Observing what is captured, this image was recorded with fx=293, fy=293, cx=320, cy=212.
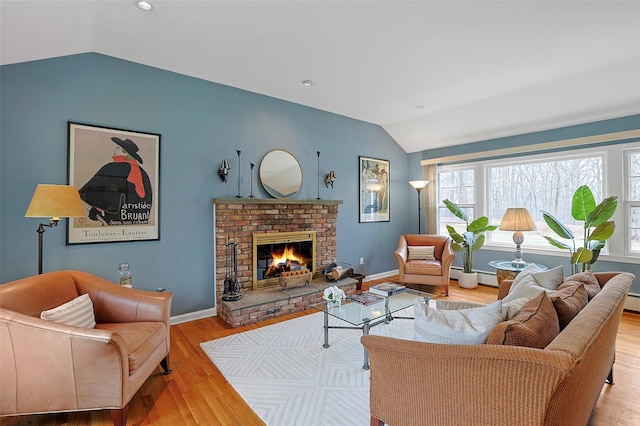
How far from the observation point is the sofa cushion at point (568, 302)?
5.14 feet

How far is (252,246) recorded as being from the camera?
394 centimetres

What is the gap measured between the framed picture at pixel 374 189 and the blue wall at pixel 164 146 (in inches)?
12.7

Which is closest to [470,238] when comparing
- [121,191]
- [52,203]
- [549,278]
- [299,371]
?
[549,278]

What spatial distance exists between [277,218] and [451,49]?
9.40 feet

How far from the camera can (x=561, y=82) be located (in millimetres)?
3650

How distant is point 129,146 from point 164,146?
34 cm

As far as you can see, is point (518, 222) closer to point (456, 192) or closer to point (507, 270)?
point (507, 270)

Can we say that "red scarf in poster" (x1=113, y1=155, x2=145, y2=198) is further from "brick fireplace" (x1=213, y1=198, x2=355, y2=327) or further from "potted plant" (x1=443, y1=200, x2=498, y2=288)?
"potted plant" (x1=443, y1=200, x2=498, y2=288)

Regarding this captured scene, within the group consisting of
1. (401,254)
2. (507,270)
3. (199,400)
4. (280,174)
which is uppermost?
(280,174)

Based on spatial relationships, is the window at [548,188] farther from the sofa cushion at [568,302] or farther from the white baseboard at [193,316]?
the white baseboard at [193,316]

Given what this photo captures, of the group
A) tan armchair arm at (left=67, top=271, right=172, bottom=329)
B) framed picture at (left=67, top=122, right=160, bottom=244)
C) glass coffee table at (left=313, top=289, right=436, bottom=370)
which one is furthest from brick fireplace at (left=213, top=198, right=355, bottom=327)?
tan armchair arm at (left=67, top=271, right=172, bottom=329)

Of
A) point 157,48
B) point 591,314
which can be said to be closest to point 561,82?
point 591,314

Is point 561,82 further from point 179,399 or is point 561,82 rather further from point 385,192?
point 179,399

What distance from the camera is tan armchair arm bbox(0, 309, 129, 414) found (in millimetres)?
1611
